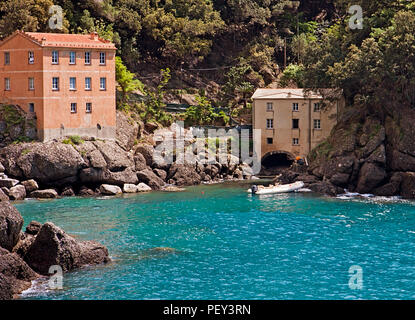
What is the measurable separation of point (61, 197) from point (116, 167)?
7.44m

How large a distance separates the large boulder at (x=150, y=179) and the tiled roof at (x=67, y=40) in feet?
47.7

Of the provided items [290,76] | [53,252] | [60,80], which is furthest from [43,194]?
[290,76]

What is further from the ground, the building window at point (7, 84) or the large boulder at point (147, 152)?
the building window at point (7, 84)

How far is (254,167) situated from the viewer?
9419 centimetres

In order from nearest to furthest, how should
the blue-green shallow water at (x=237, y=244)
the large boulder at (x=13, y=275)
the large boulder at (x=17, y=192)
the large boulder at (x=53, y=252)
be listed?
1. the large boulder at (x=13, y=275)
2. the blue-green shallow water at (x=237, y=244)
3. the large boulder at (x=53, y=252)
4. the large boulder at (x=17, y=192)

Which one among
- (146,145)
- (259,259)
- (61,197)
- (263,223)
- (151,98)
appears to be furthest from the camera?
(151,98)

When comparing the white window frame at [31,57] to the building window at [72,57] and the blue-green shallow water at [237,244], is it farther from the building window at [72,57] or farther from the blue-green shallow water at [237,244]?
the blue-green shallow water at [237,244]

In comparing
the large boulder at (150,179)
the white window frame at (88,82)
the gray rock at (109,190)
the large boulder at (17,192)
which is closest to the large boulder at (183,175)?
the large boulder at (150,179)

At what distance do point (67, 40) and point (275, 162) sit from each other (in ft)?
100

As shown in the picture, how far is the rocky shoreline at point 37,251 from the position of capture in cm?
4616

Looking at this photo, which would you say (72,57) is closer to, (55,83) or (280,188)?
(55,83)

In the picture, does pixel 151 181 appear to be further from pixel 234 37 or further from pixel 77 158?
pixel 234 37

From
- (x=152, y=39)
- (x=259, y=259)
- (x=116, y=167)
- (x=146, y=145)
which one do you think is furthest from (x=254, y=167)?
(x=259, y=259)

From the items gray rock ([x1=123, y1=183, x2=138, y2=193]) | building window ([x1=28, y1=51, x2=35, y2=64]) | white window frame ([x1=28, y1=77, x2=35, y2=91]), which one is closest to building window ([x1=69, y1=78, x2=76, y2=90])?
white window frame ([x1=28, y1=77, x2=35, y2=91])
